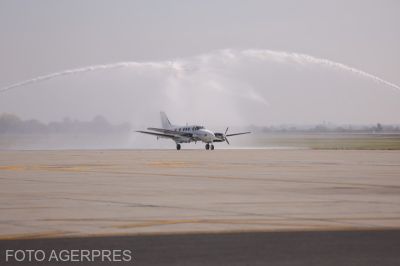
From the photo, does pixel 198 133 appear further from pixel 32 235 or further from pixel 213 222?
pixel 32 235

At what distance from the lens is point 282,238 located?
45.2 feet

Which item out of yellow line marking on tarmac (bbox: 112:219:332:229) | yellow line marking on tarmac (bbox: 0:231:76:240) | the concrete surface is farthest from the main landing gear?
yellow line marking on tarmac (bbox: 0:231:76:240)

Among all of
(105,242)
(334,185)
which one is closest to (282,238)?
(105,242)

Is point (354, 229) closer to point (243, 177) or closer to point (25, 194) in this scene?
point (25, 194)

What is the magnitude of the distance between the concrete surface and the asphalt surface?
87 cm

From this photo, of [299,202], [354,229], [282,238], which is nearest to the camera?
[282,238]

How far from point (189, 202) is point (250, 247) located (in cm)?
809

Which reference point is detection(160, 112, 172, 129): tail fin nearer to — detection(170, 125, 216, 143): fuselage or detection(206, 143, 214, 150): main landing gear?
detection(170, 125, 216, 143): fuselage

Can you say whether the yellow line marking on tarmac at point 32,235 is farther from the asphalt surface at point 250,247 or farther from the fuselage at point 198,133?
the fuselage at point 198,133

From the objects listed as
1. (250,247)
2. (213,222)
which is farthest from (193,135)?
(250,247)

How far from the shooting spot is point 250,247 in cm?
1270

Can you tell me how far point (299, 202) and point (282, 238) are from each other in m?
7.15

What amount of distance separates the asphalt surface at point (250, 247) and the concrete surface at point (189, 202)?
2.85 ft

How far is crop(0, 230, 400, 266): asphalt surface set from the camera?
11.4m
